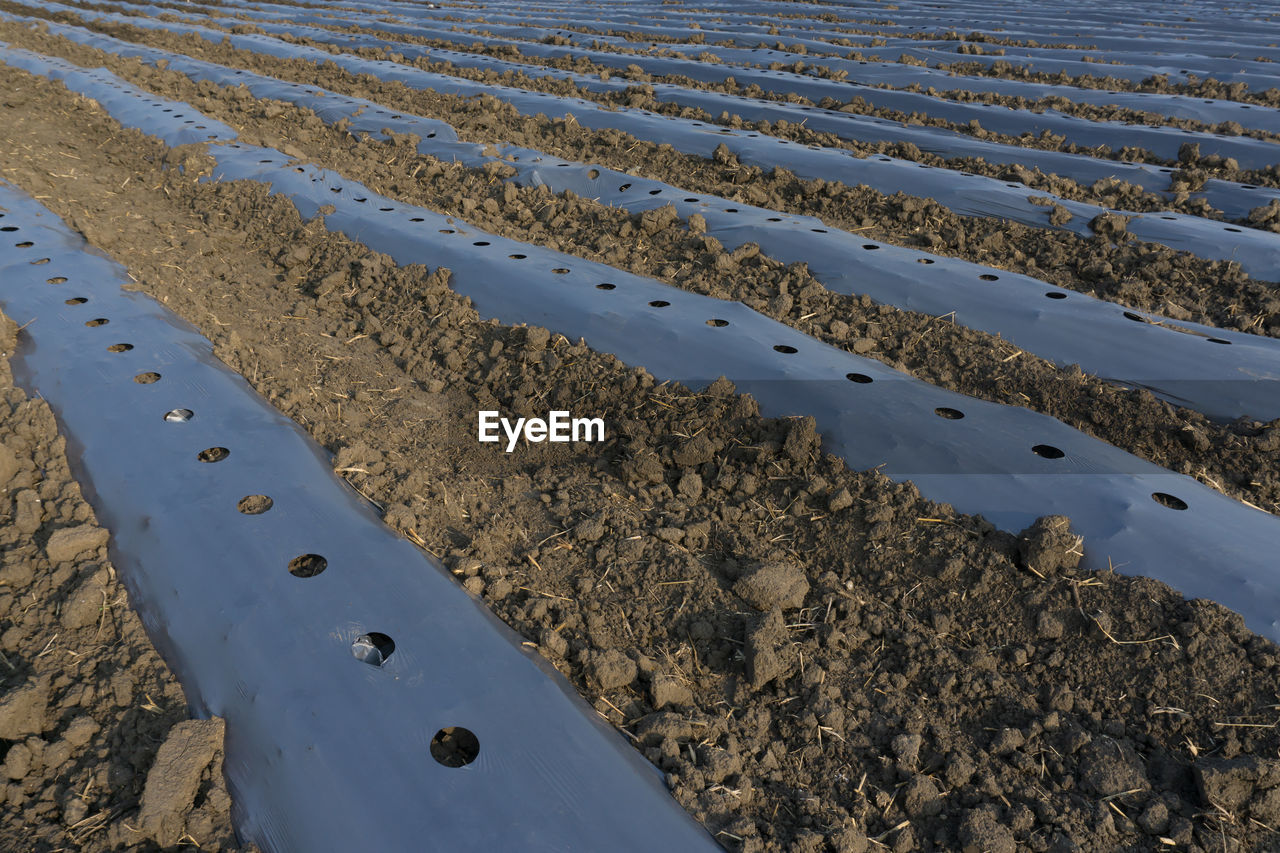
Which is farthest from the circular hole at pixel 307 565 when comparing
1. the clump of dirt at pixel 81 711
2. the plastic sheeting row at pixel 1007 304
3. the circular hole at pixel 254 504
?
the plastic sheeting row at pixel 1007 304

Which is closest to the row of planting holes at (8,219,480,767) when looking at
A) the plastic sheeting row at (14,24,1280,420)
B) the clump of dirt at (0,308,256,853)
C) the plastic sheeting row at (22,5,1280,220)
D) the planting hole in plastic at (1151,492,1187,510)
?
the clump of dirt at (0,308,256,853)

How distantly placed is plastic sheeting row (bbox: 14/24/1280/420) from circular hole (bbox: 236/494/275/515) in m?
3.24

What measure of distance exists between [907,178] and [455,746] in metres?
5.42

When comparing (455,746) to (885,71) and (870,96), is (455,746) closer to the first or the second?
(870,96)

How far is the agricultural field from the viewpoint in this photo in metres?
1.82

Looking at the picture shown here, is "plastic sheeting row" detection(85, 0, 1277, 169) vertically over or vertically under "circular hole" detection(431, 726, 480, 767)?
over

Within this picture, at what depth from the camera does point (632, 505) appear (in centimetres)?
290

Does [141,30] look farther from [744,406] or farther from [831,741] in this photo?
[831,741]

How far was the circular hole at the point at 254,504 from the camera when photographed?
8.22ft

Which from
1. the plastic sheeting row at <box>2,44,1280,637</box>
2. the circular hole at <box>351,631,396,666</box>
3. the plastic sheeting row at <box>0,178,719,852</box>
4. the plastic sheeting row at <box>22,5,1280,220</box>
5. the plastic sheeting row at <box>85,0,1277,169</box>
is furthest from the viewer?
the plastic sheeting row at <box>85,0,1277,169</box>

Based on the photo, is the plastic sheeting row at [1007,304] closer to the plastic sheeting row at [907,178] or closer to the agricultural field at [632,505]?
the agricultural field at [632,505]

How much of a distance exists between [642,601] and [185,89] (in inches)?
374

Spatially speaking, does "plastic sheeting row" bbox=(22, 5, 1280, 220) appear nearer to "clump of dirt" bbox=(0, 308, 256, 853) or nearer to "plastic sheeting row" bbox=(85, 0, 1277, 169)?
"plastic sheeting row" bbox=(85, 0, 1277, 169)

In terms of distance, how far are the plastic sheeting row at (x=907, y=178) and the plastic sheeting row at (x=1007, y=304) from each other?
3.92ft
